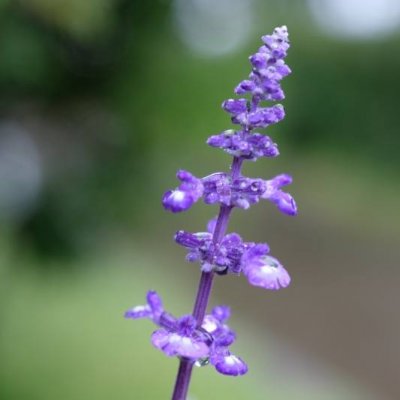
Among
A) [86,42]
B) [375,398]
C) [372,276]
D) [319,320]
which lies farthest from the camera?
[372,276]

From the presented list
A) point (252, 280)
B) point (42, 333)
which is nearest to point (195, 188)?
point (252, 280)

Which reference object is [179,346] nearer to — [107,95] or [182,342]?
[182,342]

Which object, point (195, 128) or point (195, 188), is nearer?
point (195, 188)

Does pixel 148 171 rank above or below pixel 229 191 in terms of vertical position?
above

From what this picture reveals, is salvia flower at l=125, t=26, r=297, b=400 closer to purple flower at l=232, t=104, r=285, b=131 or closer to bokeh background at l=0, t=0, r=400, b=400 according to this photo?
purple flower at l=232, t=104, r=285, b=131

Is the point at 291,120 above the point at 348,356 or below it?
above

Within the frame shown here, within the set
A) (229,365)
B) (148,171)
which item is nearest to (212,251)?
(229,365)

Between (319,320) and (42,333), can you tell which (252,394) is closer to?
(42,333)
